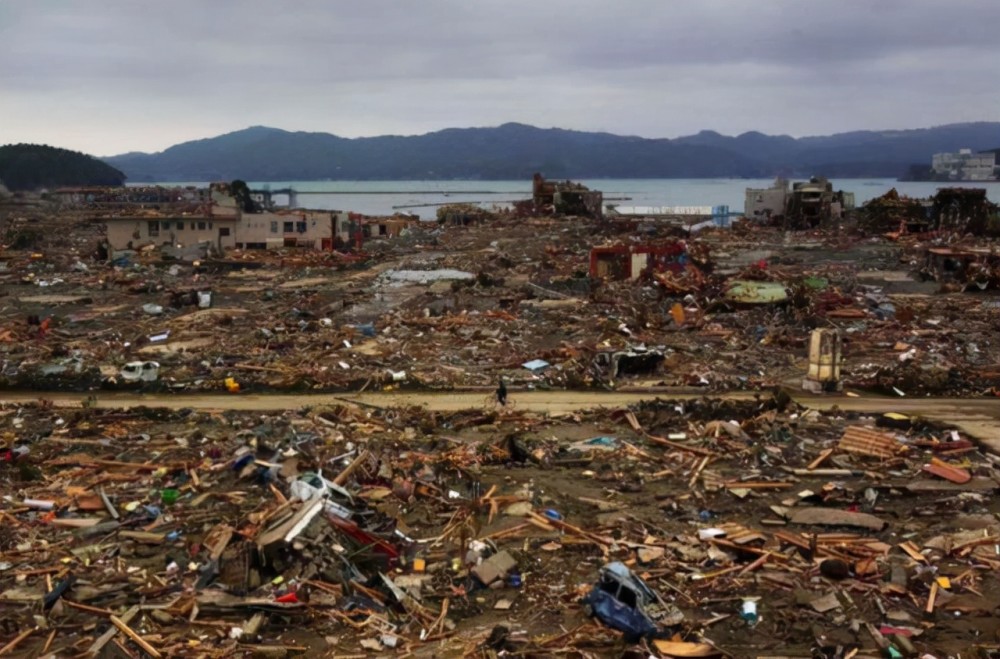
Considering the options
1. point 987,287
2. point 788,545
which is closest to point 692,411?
point 788,545

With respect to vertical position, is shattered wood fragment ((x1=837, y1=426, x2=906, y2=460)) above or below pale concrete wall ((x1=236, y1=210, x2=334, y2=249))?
below

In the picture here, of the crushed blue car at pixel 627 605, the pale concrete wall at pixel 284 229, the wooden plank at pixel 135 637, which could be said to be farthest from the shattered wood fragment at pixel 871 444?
the pale concrete wall at pixel 284 229

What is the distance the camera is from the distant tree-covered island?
455 feet

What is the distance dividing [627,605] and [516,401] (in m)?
9.45

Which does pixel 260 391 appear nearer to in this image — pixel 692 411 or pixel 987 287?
pixel 692 411

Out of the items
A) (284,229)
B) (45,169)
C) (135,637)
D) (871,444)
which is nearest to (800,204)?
(284,229)

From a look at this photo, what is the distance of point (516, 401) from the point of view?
61.8 feet

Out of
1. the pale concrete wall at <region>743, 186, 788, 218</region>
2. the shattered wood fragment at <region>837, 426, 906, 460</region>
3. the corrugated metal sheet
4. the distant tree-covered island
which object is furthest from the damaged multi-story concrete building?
the distant tree-covered island

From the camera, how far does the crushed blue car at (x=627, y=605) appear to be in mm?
9328

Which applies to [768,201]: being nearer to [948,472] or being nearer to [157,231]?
[157,231]

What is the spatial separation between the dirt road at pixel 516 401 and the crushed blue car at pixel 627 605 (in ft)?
26.6

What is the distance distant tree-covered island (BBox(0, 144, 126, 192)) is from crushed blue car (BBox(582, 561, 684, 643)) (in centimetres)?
14420

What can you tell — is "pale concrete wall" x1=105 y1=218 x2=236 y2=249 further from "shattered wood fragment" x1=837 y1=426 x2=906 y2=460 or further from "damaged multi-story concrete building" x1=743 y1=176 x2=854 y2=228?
"shattered wood fragment" x1=837 y1=426 x2=906 y2=460

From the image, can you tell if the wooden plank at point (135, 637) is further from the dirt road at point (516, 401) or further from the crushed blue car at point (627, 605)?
the dirt road at point (516, 401)
